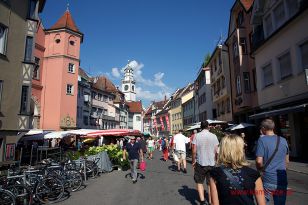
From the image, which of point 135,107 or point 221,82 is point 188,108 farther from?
point 135,107

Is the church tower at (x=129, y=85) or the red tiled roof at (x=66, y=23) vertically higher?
the church tower at (x=129, y=85)

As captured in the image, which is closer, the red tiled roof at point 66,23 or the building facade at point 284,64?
the building facade at point 284,64

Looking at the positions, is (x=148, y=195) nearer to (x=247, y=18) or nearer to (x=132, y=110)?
(x=247, y=18)

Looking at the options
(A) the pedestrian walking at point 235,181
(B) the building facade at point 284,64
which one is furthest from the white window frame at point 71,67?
(A) the pedestrian walking at point 235,181

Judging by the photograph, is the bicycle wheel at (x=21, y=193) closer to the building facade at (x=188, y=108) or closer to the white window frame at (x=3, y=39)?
the white window frame at (x=3, y=39)

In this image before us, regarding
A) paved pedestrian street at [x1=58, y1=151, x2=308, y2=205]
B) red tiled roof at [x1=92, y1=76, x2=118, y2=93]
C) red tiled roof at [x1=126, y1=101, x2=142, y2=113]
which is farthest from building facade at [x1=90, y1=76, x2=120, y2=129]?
paved pedestrian street at [x1=58, y1=151, x2=308, y2=205]

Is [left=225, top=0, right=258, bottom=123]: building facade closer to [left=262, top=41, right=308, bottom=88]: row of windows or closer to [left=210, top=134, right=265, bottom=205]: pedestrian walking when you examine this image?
[left=262, top=41, right=308, bottom=88]: row of windows

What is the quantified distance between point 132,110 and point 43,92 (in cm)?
6707

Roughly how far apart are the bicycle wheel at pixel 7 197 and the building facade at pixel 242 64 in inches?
793

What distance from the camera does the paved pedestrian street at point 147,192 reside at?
26.7 feet

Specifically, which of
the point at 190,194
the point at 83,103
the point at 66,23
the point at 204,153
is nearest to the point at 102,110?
the point at 83,103

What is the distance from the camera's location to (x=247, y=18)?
24953 mm

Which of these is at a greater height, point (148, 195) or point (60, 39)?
point (60, 39)

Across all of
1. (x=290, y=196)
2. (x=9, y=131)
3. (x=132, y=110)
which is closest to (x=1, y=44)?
(x=9, y=131)
